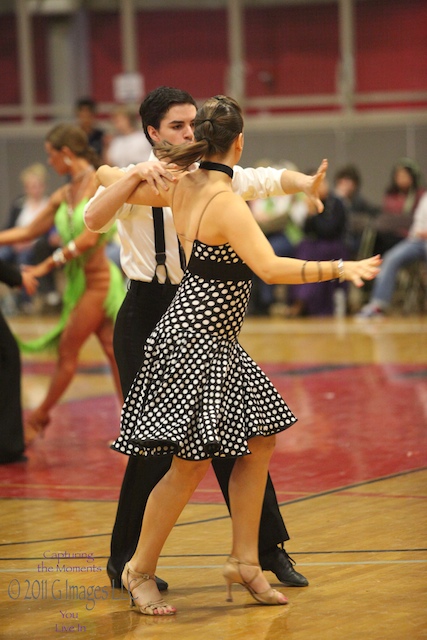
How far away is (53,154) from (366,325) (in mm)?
6391

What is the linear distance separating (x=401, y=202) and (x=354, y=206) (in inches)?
38.4

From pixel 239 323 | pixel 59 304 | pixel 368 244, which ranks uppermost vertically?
pixel 239 323

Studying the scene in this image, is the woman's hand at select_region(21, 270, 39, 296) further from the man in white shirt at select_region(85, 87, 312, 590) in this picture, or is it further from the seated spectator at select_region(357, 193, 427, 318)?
the seated spectator at select_region(357, 193, 427, 318)

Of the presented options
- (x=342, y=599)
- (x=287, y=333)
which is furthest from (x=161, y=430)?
(x=287, y=333)

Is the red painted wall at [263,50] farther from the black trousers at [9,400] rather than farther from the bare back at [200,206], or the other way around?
the bare back at [200,206]

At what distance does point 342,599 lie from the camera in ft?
14.1

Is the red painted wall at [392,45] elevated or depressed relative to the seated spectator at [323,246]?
elevated

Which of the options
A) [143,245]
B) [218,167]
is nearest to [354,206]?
[143,245]

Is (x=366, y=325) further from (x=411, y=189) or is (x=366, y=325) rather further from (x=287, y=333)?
(x=411, y=189)

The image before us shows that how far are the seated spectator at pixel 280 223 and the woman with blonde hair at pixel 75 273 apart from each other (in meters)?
7.04

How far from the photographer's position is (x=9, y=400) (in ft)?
23.4

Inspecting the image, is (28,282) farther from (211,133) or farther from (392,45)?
(392,45)

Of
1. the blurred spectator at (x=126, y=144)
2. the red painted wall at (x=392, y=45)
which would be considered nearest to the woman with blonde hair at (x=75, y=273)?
the blurred spectator at (x=126, y=144)

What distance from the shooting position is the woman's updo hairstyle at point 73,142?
24.6 ft
